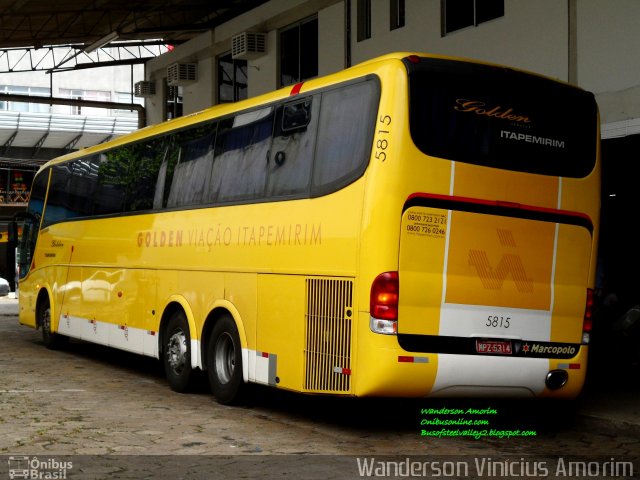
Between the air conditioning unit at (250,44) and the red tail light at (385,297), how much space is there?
14.4 m

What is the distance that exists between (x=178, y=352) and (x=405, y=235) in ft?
15.0

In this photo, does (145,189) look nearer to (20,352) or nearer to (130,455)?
(20,352)

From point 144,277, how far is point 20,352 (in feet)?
14.5

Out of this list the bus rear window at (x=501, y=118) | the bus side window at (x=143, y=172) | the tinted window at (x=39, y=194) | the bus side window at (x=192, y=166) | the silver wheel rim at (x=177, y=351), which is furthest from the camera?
the tinted window at (x=39, y=194)

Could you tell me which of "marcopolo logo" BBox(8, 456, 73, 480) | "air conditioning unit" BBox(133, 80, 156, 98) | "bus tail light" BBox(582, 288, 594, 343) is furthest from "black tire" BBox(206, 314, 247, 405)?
"air conditioning unit" BBox(133, 80, 156, 98)

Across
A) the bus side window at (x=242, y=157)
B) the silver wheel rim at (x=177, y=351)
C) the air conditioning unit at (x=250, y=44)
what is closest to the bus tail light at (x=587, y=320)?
the bus side window at (x=242, y=157)

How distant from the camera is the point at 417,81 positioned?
902 cm

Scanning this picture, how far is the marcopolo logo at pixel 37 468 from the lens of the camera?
23.7ft

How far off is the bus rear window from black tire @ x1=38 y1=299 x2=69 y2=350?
408 inches

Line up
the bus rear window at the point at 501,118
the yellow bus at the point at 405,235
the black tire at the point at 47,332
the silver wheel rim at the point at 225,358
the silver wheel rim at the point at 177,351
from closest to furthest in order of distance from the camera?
the yellow bus at the point at 405,235 < the bus rear window at the point at 501,118 < the silver wheel rim at the point at 225,358 < the silver wheel rim at the point at 177,351 < the black tire at the point at 47,332

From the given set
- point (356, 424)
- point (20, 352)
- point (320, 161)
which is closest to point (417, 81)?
point (320, 161)

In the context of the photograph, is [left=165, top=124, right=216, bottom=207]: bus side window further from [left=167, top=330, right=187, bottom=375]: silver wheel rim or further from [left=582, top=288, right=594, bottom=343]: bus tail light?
[left=582, top=288, right=594, bottom=343]: bus tail light

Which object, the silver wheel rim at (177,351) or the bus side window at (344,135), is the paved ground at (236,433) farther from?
the bus side window at (344,135)

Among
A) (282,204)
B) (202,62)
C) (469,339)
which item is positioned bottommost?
(469,339)
